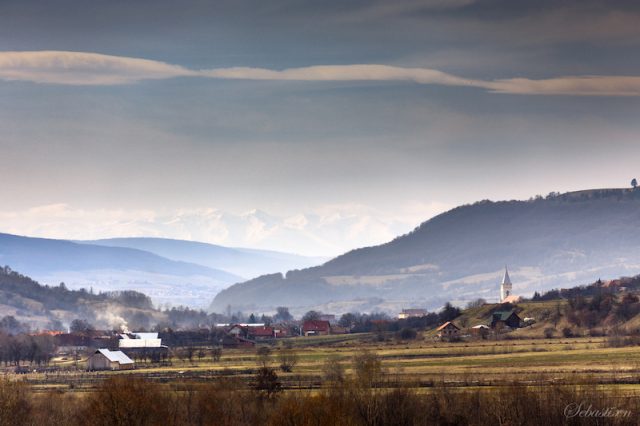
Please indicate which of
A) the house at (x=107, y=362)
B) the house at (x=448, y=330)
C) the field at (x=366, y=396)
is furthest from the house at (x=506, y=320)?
the house at (x=107, y=362)

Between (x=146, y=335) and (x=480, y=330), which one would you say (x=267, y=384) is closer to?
(x=480, y=330)

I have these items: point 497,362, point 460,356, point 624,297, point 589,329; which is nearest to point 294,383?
point 497,362

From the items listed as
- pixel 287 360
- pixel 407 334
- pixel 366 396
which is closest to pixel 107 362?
pixel 287 360

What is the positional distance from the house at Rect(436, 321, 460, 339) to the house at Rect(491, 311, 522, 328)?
489 cm

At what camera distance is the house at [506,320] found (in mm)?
163375

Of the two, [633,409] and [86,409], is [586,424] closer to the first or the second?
[633,409]

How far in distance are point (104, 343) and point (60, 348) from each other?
11.1 meters

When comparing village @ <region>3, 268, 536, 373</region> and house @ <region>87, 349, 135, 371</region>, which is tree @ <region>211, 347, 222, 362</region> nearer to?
village @ <region>3, 268, 536, 373</region>

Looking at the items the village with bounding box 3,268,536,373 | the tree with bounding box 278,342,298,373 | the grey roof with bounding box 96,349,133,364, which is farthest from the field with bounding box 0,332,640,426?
the village with bounding box 3,268,536,373

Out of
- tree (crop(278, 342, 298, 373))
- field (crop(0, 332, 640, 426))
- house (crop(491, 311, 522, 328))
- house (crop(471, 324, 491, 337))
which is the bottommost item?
field (crop(0, 332, 640, 426))

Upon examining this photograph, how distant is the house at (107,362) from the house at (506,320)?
1972 inches

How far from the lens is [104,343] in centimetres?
17825

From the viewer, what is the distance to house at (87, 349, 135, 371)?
136000 millimetres

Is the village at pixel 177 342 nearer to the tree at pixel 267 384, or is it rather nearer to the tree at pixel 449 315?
the tree at pixel 449 315
